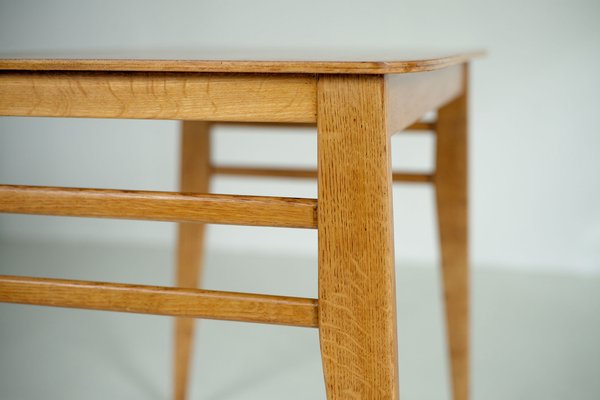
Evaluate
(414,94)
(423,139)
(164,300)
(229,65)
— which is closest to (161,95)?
(229,65)

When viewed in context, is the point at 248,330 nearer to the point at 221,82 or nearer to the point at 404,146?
the point at 404,146

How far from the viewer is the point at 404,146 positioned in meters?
2.56

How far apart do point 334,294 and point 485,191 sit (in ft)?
6.36

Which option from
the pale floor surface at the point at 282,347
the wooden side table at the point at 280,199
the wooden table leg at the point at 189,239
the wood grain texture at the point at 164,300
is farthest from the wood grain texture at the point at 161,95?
the pale floor surface at the point at 282,347

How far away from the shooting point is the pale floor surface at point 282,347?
154cm

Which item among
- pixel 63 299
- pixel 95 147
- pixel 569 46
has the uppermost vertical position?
pixel 569 46

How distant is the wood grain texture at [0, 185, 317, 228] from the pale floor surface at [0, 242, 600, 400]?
84cm

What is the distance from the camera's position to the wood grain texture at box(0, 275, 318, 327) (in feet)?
2.26

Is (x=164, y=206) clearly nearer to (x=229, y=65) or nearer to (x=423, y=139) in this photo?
(x=229, y=65)

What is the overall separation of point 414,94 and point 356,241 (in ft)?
0.79

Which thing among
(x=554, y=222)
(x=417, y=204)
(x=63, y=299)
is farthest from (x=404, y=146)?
(x=63, y=299)

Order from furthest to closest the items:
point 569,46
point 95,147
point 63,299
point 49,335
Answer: point 95,147 < point 569,46 < point 49,335 < point 63,299

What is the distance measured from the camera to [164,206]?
702 mm

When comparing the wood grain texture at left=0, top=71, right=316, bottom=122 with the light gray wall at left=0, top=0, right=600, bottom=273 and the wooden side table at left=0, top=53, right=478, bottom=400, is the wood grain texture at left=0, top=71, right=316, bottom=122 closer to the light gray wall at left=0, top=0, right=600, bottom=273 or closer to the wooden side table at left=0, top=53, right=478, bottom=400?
the wooden side table at left=0, top=53, right=478, bottom=400
